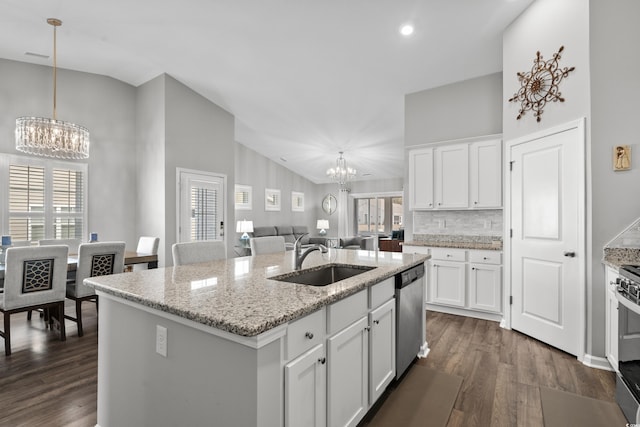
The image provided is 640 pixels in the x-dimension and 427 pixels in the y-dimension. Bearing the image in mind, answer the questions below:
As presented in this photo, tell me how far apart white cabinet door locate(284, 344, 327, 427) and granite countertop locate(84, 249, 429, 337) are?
8.2 inches

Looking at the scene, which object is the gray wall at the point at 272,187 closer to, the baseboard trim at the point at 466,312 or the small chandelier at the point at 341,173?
the small chandelier at the point at 341,173

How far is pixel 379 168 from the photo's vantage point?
9039 millimetres

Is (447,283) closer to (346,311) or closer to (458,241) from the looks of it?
(458,241)

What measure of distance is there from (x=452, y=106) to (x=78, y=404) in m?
4.90

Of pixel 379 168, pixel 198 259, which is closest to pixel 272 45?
pixel 198 259

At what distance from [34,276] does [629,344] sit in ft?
14.9

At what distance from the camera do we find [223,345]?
3.81ft

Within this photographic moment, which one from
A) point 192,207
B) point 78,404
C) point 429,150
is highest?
point 429,150

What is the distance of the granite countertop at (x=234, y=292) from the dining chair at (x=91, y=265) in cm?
179

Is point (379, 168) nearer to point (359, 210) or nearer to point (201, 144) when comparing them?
point (359, 210)

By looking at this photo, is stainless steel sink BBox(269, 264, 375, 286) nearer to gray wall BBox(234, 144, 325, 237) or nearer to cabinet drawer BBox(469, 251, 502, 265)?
cabinet drawer BBox(469, 251, 502, 265)

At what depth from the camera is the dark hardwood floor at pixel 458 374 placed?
200cm

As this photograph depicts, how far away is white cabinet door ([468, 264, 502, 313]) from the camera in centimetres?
375

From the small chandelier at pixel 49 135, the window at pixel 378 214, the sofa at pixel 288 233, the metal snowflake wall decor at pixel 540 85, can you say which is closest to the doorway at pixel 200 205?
the small chandelier at pixel 49 135
